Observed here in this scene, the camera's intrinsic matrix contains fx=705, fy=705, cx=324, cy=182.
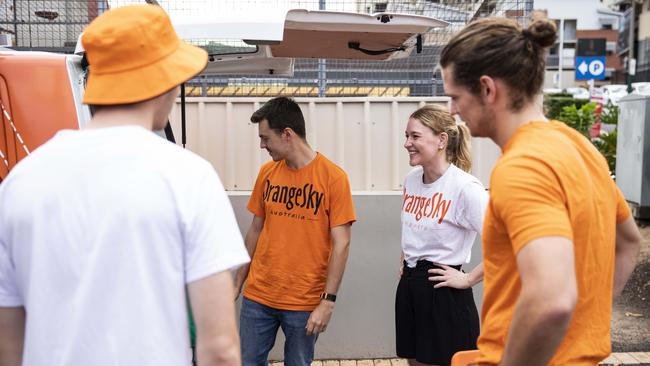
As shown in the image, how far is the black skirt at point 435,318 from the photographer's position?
12.0ft

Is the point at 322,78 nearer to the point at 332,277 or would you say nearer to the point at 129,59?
the point at 332,277

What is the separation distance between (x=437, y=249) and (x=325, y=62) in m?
2.73

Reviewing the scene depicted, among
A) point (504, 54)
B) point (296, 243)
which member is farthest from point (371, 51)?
point (504, 54)

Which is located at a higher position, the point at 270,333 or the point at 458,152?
the point at 458,152

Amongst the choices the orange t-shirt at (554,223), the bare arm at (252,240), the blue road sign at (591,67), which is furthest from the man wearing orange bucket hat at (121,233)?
the blue road sign at (591,67)

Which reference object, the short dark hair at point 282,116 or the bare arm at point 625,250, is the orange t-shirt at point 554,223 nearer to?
the bare arm at point 625,250

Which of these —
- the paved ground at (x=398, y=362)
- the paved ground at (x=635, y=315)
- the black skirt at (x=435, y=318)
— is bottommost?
the paved ground at (x=635, y=315)

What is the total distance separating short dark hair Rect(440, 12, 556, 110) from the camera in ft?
6.06

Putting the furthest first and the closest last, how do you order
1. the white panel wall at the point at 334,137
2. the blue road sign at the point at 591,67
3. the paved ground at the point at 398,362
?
the blue road sign at the point at 591,67, the white panel wall at the point at 334,137, the paved ground at the point at 398,362

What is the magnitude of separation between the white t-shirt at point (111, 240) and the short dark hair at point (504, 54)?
2.40ft

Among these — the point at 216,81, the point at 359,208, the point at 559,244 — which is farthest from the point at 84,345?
the point at 216,81

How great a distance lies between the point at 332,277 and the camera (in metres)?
3.94

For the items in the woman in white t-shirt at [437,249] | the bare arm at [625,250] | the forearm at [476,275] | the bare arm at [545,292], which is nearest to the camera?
the bare arm at [545,292]

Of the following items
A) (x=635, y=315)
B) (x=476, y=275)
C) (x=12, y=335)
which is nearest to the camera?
(x=12, y=335)
